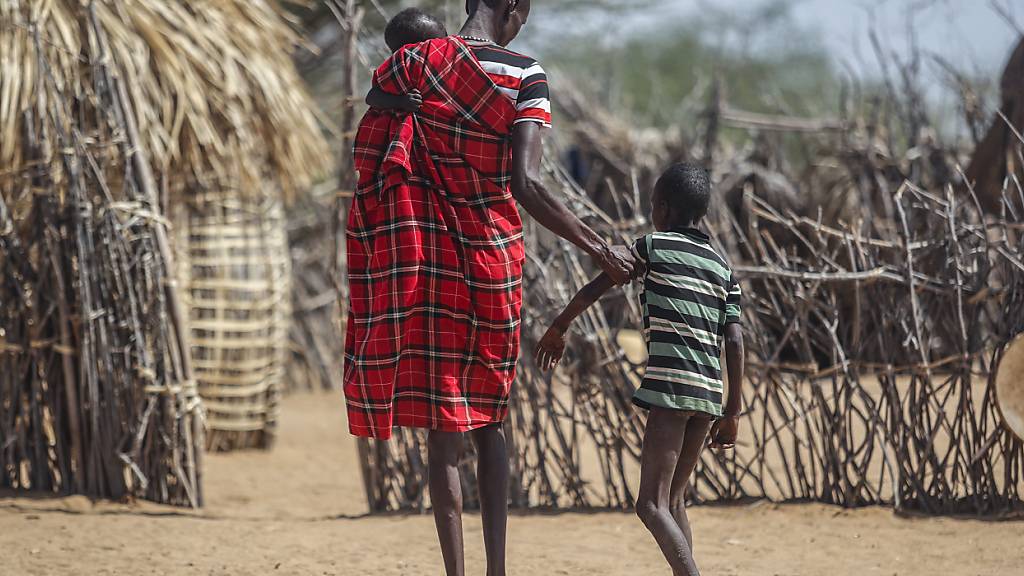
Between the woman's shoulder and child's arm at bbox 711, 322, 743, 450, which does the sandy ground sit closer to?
child's arm at bbox 711, 322, 743, 450

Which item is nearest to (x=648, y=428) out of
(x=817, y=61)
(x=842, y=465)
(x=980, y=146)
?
(x=842, y=465)

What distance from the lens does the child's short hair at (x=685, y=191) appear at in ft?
8.63

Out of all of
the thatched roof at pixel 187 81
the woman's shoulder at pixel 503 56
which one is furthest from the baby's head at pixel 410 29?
the thatched roof at pixel 187 81

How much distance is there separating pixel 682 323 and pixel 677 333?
1.1 inches

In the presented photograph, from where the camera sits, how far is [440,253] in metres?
2.60

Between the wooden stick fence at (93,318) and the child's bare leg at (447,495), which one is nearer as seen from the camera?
the child's bare leg at (447,495)

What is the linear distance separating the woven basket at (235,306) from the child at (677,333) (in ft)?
12.6

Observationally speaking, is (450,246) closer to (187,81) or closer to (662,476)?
(662,476)

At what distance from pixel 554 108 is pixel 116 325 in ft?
21.6

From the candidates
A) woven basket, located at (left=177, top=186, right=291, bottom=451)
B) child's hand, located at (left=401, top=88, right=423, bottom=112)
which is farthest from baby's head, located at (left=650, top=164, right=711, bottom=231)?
woven basket, located at (left=177, top=186, right=291, bottom=451)

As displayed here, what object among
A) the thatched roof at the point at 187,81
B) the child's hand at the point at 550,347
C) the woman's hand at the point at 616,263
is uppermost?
the thatched roof at the point at 187,81

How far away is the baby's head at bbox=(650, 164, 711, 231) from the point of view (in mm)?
2631

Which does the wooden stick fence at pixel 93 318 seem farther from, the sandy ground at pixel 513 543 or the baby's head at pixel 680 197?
the baby's head at pixel 680 197

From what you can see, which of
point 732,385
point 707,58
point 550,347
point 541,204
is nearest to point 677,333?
point 732,385
